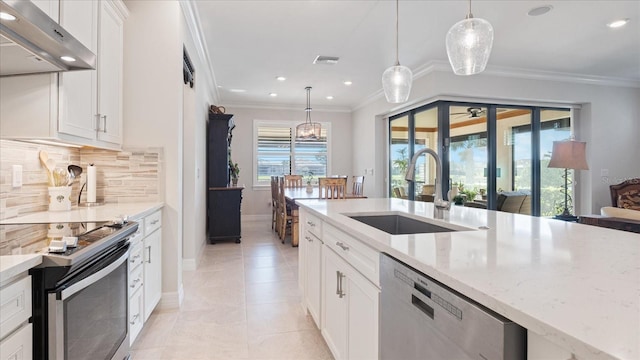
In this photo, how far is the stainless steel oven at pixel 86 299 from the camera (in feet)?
3.69

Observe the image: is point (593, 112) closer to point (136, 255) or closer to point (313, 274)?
point (313, 274)

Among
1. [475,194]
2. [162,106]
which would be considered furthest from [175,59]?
[475,194]

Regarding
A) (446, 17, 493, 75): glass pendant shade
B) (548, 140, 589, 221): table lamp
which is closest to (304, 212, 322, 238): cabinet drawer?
(446, 17, 493, 75): glass pendant shade

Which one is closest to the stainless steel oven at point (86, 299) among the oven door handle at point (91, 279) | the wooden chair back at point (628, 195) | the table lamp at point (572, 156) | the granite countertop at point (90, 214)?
the oven door handle at point (91, 279)

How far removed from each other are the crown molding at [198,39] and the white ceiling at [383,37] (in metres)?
0.07

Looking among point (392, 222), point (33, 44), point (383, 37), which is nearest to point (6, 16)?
point (33, 44)

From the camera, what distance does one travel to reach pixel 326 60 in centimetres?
455

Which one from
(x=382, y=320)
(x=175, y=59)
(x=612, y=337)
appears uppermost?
(x=175, y=59)

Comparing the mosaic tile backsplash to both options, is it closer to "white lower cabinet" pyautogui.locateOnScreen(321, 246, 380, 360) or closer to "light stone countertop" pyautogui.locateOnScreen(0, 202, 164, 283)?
"light stone countertop" pyautogui.locateOnScreen(0, 202, 164, 283)

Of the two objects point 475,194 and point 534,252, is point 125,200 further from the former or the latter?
point 475,194

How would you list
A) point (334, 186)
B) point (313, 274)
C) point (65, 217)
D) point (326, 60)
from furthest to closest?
point (334, 186) → point (326, 60) → point (313, 274) → point (65, 217)

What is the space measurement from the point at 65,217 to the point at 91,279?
75 cm

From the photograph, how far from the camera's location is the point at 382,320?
124 cm

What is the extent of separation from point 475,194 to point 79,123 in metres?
5.35
